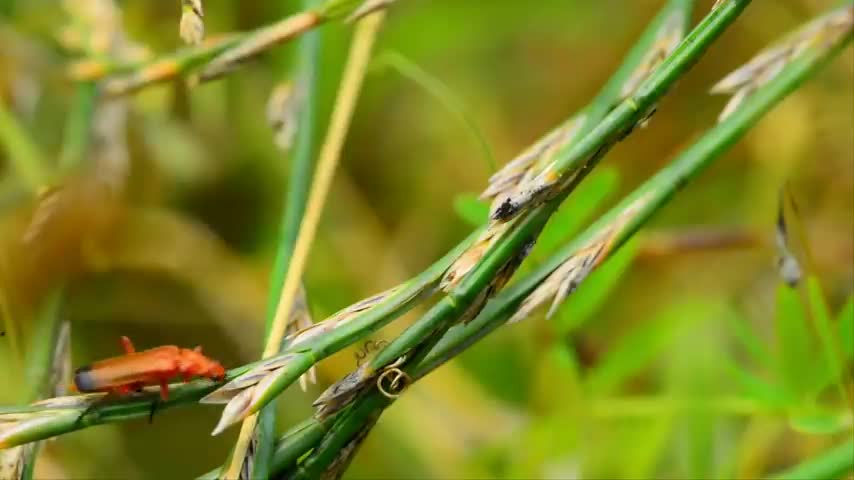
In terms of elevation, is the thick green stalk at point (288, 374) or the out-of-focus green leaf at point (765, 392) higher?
the thick green stalk at point (288, 374)

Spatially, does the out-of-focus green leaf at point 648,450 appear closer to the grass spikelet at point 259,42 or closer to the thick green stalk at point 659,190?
the thick green stalk at point 659,190

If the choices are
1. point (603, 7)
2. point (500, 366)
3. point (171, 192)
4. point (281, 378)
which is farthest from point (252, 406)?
point (603, 7)

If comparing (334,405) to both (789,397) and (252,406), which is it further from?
(789,397)

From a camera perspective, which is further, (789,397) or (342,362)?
(342,362)

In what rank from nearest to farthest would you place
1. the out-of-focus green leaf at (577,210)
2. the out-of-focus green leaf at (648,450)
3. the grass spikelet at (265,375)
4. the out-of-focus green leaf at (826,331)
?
the grass spikelet at (265,375) < the out-of-focus green leaf at (826,331) < the out-of-focus green leaf at (577,210) < the out-of-focus green leaf at (648,450)

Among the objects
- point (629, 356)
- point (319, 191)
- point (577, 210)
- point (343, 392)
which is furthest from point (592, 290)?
point (343, 392)

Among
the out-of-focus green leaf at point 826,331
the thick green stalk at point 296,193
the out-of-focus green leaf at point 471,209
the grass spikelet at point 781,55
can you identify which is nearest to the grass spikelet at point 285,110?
the thick green stalk at point 296,193
